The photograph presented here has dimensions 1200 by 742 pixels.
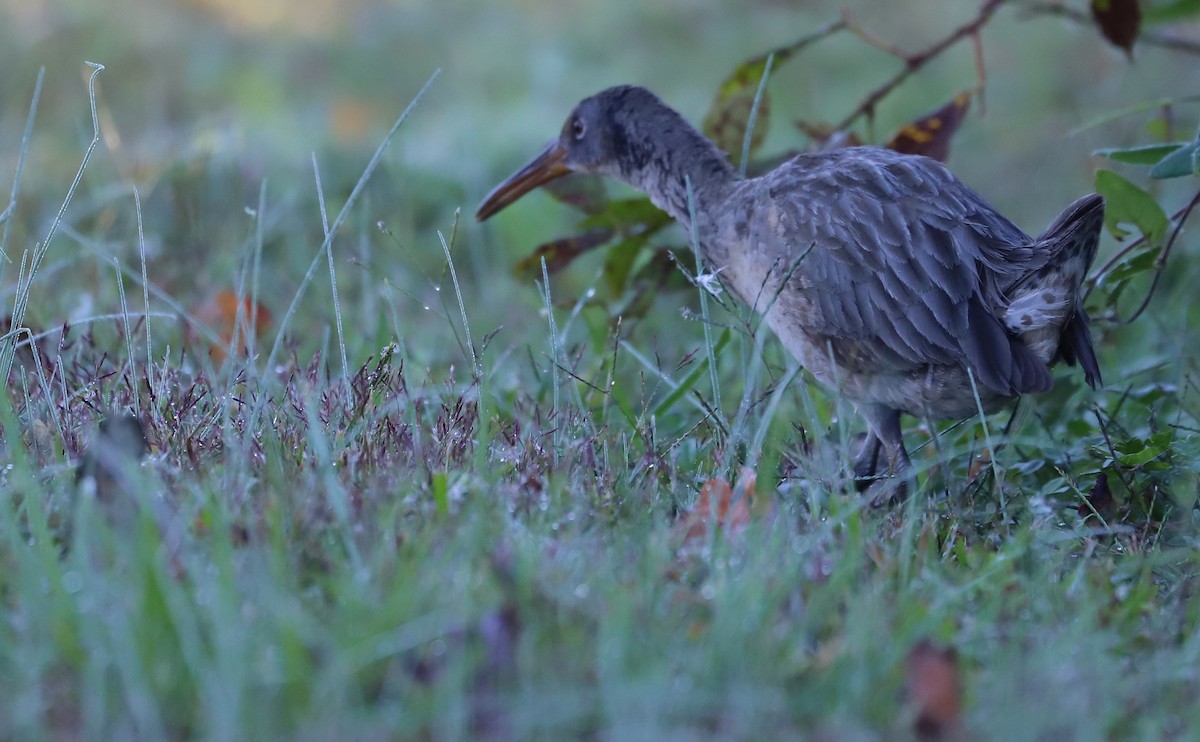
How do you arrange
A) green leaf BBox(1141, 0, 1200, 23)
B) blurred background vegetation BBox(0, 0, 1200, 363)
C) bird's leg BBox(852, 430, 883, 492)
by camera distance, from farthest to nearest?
blurred background vegetation BBox(0, 0, 1200, 363) → green leaf BBox(1141, 0, 1200, 23) → bird's leg BBox(852, 430, 883, 492)

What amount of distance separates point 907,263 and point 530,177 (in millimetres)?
1486

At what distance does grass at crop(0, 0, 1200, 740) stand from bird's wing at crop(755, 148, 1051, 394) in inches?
11.0

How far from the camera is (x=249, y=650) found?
1.67 metres

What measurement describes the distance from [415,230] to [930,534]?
→ 4.03 meters

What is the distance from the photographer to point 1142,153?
3068 mm

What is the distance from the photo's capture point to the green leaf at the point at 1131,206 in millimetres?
3199

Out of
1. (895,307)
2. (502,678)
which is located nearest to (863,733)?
(502,678)

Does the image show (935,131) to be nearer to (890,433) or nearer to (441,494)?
(890,433)

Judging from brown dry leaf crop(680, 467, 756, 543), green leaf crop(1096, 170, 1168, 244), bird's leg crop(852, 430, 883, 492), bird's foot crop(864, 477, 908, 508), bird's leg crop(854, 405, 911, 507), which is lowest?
bird's leg crop(852, 430, 883, 492)

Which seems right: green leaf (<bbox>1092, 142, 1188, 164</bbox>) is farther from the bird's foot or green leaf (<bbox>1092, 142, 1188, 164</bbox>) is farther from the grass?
the bird's foot

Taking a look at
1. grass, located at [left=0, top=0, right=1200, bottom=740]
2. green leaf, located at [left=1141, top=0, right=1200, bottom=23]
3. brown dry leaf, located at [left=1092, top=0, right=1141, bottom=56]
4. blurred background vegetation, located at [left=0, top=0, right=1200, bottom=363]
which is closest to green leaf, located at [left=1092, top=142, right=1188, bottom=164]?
brown dry leaf, located at [left=1092, top=0, right=1141, bottom=56]

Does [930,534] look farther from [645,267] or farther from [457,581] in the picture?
[645,267]

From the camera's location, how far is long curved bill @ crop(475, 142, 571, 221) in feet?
13.5

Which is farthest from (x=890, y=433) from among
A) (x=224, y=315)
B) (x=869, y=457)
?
(x=224, y=315)
